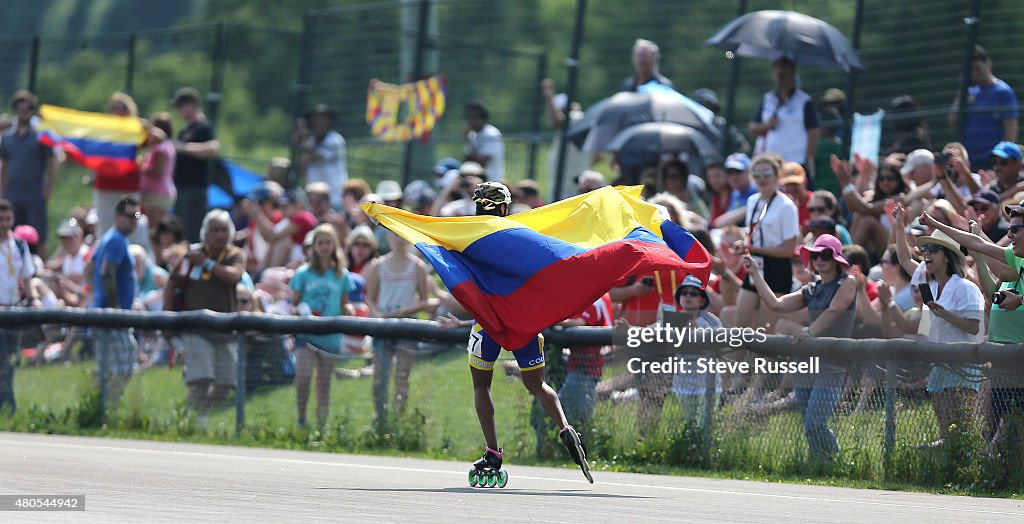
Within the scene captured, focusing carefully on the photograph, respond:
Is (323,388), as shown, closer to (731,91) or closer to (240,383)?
(240,383)

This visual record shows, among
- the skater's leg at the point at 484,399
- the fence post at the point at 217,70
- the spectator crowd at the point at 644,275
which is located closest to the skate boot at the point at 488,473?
the skater's leg at the point at 484,399

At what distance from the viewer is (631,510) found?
1089 centimetres

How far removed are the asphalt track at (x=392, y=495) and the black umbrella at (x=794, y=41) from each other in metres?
6.05

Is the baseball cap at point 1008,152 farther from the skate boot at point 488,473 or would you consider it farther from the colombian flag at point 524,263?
the skate boot at point 488,473

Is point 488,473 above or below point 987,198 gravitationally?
below

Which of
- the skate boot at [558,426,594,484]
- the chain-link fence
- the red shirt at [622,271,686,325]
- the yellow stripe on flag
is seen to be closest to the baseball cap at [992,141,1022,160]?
the chain-link fence

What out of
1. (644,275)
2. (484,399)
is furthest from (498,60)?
(484,399)

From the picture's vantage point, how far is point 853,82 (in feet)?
65.3

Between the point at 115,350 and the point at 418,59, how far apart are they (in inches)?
318

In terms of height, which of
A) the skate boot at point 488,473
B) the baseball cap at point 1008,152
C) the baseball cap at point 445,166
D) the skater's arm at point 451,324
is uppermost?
the baseball cap at point 1008,152

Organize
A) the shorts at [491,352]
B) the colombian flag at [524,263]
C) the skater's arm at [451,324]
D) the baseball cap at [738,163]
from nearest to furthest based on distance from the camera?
1. the colombian flag at [524,263]
2. the shorts at [491,352]
3. the skater's arm at [451,324]
4. the baseball cap at [738,163]

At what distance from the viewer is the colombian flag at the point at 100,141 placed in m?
22.7

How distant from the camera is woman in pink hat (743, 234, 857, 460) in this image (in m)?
13.6

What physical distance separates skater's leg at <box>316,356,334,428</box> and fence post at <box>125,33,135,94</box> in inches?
527
